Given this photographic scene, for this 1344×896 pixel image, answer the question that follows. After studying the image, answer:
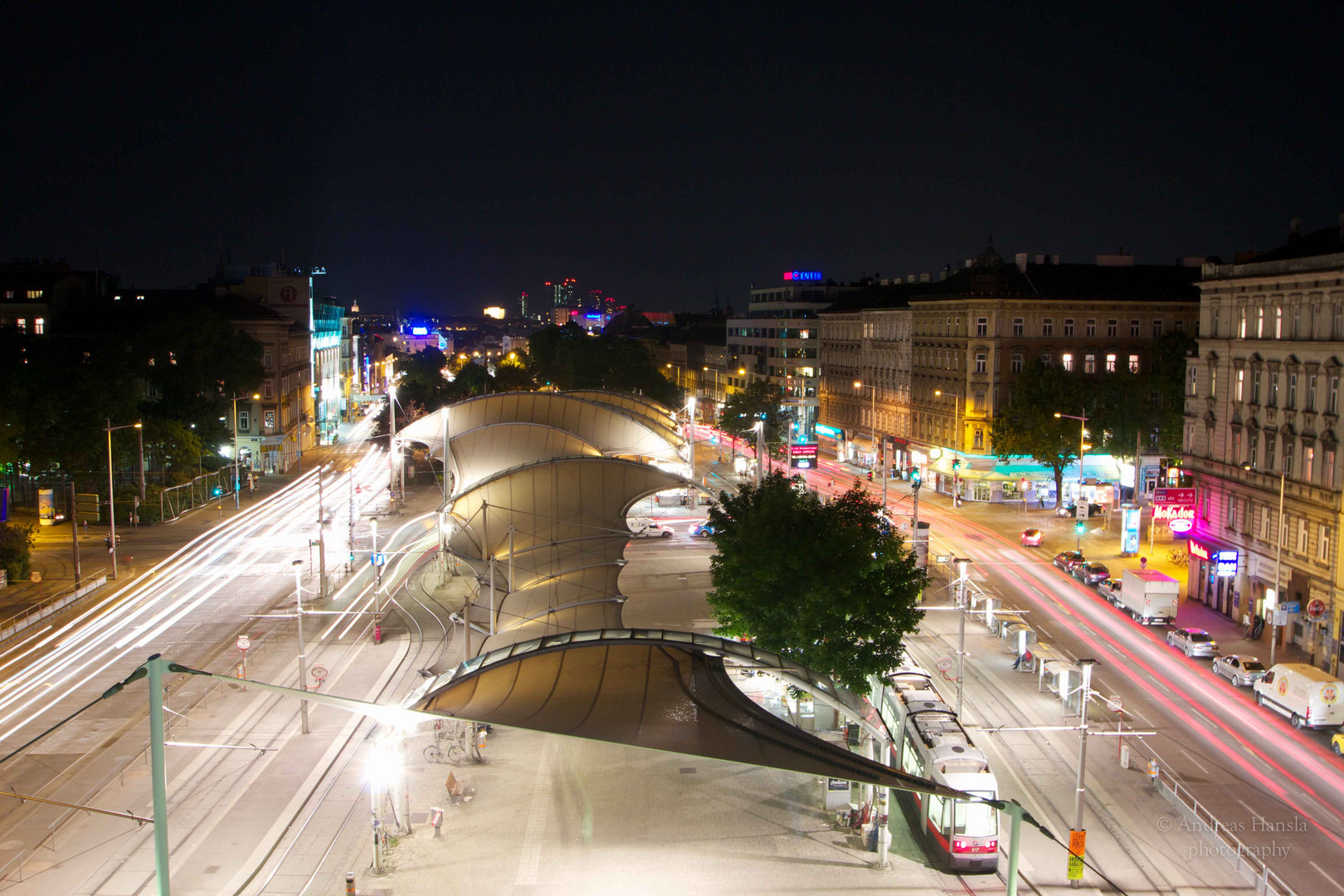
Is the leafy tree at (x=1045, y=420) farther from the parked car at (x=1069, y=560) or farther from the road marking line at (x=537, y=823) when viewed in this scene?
the road marking line at (x=537, y=823)

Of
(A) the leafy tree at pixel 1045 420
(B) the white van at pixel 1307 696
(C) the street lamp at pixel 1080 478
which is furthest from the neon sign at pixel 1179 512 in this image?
(A) the leafy tree at pixel 1045 420

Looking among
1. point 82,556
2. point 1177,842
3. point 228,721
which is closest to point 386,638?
point 228,721

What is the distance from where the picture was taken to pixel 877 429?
95.1m

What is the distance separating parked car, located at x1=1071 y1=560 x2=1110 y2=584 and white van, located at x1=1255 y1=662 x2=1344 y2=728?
16.5 metres

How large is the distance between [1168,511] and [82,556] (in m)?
51.8

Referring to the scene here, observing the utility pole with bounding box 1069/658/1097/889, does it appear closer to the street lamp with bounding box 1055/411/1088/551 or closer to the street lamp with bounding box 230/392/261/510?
the street lamp with bounding box 1055/411/1088/551

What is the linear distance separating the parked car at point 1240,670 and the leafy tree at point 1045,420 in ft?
107

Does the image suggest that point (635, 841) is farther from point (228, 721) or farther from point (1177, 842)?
point (228, 721)

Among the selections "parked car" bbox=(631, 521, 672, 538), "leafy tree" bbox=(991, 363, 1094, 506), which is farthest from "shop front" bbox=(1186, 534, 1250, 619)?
"parked car" bbox=(631, 521, 672, 538)

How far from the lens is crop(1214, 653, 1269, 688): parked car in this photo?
34406 millimetres

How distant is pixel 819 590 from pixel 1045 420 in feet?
141

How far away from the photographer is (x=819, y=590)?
28.8 meters

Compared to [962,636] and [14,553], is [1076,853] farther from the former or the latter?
[14,553]

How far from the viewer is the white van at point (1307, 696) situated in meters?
30.2
